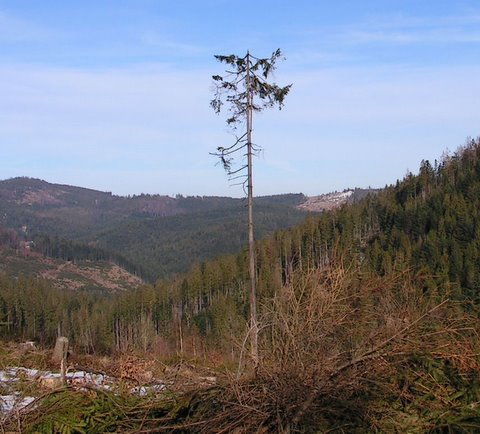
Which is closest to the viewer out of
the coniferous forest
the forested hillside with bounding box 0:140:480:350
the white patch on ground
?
the coniferous forest

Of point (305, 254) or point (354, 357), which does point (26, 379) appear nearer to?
point (354, 357)

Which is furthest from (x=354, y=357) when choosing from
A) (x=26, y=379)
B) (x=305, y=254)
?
(x=305, y=254)

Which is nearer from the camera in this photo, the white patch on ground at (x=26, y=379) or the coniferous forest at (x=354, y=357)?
the coniferous forest at (x=354, y=357)

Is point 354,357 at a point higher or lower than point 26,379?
higher

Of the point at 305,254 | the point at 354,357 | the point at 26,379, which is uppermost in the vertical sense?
the point at 354,357

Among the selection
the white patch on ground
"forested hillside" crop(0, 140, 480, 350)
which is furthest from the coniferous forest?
"forested hillside" crop(0, 140, 480, 350)

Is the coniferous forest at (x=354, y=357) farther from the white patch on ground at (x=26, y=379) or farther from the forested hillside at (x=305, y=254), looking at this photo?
the forested hillside at (x=305, y=254)

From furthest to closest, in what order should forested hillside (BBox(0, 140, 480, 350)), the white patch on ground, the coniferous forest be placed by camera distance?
forested hillside (BBox(0, 140, 480, 350)), the white patch on ground, the coniferous forest

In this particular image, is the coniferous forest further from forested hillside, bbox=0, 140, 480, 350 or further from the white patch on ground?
forested hillside, bbox=0, 140, 480, 350

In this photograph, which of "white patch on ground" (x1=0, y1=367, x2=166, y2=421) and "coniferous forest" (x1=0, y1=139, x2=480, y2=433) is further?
"white patch on ground" (x1=0, y1=367, x2=166, y2=421)

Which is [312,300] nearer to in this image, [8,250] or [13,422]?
[13,422]

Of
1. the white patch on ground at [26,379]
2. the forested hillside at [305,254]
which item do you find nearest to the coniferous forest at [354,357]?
the white patch on ground at [26,379]

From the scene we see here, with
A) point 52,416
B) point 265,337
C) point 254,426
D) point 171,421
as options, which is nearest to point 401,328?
point 265,337

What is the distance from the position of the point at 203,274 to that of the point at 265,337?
82.5 metres
